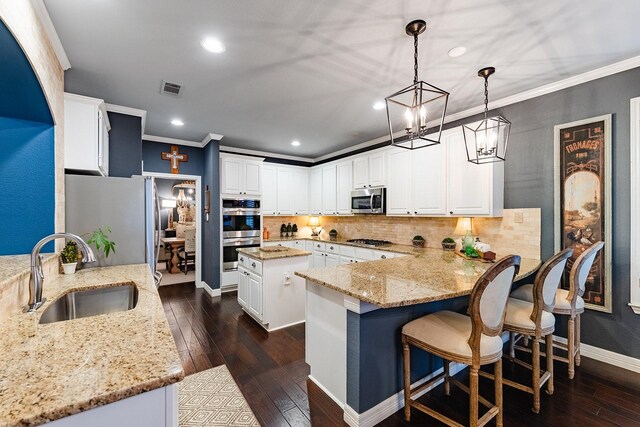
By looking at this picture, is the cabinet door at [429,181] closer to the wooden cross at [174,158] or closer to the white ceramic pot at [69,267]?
the white ceramic pot at [69,267]

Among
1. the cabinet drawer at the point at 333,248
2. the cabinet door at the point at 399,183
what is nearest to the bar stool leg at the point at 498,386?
the cabinet door at the point at 399,183

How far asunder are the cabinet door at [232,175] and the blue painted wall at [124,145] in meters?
1.49

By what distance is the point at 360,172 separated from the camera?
5016 mm

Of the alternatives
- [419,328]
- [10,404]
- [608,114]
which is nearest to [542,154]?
[608,114]

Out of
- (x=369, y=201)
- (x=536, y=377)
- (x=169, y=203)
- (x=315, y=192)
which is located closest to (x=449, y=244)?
(x=369, y=201)

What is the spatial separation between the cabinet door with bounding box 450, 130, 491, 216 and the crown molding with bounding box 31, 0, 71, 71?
3924 millimetres

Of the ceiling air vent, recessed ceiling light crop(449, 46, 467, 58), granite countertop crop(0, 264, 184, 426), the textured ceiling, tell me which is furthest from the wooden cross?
recessed ceiling light crop(449, 46, 467, 58)

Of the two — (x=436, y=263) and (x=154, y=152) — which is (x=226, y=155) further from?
(x=436, y=263)

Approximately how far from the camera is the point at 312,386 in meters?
2.21

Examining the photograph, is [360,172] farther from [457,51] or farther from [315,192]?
[457,51]

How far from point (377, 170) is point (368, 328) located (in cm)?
329

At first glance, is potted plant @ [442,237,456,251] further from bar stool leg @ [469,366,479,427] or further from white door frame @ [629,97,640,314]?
bar stool leg @ [469,366,479,427]

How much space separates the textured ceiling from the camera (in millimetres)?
1825

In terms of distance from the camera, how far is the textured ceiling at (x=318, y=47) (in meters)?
1.83
